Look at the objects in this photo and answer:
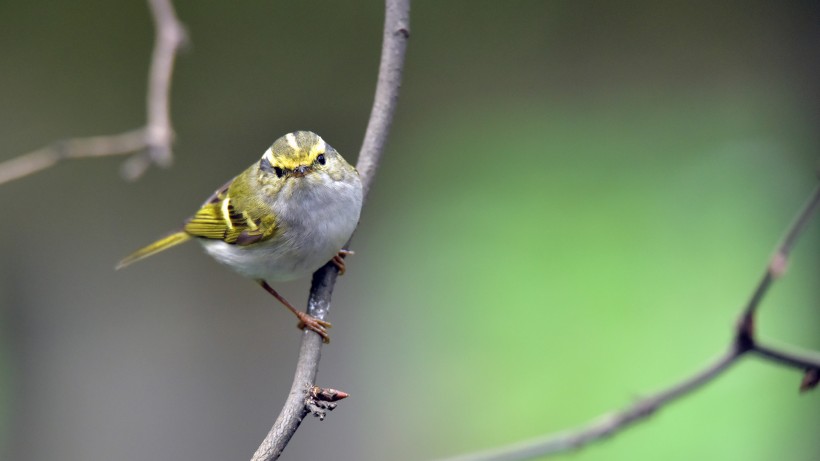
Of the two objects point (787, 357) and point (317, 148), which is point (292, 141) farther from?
point (787, 357)

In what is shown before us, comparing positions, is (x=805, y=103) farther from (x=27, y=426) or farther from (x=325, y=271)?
(x=27, y=426)

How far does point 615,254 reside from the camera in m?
3.61

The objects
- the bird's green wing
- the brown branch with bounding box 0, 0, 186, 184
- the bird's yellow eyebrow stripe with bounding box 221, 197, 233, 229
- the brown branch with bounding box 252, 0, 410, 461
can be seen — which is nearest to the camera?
the brown branch with bounding box 0, 0, 186, 184

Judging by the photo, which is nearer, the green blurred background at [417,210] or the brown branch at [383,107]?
the brown branch at [383,107]

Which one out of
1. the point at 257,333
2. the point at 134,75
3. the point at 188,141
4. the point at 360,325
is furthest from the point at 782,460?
the point at 134,75

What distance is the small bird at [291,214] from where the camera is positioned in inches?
85.1

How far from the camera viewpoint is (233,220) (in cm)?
245

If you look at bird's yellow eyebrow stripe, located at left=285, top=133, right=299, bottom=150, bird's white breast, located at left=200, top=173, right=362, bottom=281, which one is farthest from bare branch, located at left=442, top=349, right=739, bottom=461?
bird's yellow eyebrow stripe, located at left=285, top=133, right=299, bottom=150

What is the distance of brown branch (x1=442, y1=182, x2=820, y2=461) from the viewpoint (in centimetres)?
103

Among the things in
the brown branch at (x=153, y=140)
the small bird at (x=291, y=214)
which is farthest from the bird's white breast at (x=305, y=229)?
the brown branch at (x=153, y=140)

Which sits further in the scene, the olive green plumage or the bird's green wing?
the bird's green wing

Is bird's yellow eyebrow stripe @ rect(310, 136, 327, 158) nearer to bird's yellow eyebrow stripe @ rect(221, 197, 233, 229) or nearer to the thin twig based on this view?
bird's yellow eyebrow stripe @ rect(221, 197, 233, 229)

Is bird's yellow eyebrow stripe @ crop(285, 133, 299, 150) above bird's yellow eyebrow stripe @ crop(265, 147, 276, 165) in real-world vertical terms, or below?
above

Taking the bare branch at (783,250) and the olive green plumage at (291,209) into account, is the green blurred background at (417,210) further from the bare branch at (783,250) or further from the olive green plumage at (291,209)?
the bare branch at (783,250)
